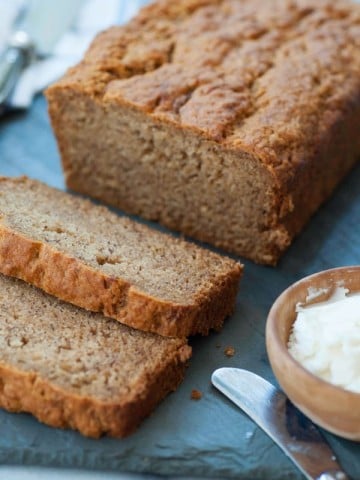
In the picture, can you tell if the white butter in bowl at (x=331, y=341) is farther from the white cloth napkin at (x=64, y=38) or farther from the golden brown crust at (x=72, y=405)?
the white cloth napkin at (x=64, y=38)

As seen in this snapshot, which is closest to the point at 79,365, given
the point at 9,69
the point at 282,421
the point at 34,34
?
the point at 282,421

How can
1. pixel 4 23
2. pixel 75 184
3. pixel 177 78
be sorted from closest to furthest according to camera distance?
pixel 177 78 → pixel 75 184 → pixel 4 23

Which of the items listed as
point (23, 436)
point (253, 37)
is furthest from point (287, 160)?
point (23, 436)

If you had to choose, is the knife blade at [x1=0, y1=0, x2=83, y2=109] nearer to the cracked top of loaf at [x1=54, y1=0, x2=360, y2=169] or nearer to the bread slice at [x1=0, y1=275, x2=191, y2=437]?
the cracked top of loaf at [x1=54, y1=0, x2=360, y2=169]

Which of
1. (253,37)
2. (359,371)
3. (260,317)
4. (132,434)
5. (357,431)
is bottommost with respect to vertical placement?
(132,434)

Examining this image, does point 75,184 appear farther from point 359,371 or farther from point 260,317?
point 359,371
